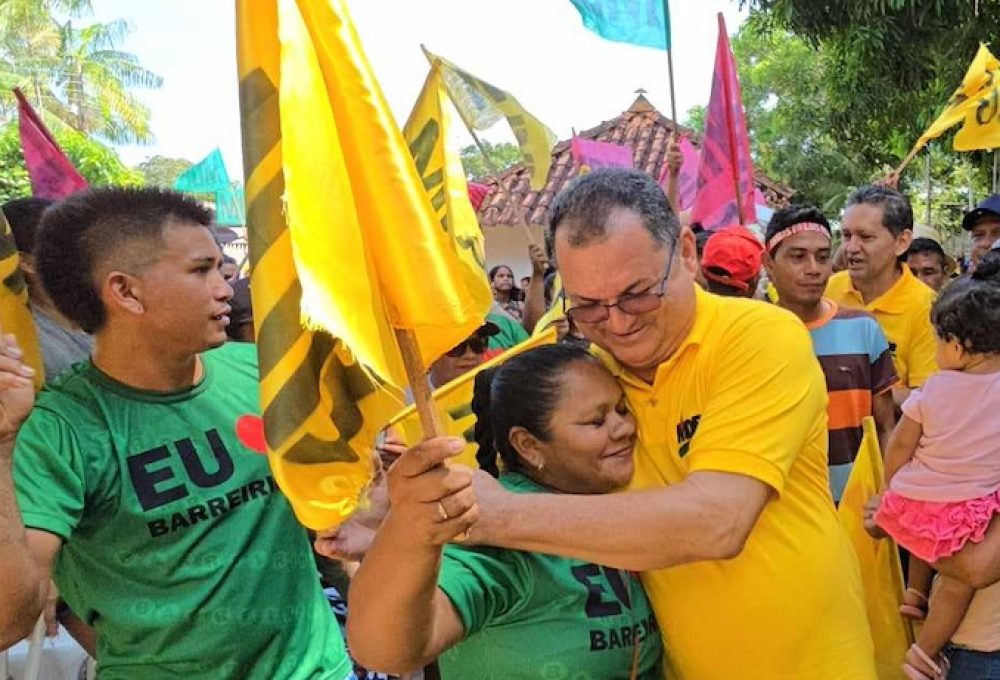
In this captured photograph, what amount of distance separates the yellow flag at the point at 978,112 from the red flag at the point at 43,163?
5021 millimetres

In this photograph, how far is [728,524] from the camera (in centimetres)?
172

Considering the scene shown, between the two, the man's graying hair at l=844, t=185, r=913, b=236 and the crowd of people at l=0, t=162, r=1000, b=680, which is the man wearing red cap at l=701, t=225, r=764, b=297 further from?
the crowd of people at l=0, t=162, r=1000, b=680

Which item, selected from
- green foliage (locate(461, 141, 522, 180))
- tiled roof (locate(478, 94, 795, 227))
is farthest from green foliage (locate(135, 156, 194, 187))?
tiled roof (locate(478, 94, 795, 227))

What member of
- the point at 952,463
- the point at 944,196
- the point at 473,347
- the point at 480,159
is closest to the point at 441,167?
the point at 952,463

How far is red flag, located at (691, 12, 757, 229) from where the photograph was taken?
5.84 m

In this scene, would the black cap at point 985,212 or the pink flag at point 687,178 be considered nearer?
the black cap at point 985,212

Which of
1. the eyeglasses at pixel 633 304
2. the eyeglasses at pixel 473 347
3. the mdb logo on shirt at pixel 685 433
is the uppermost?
the eyeglasses at pixel 633 304

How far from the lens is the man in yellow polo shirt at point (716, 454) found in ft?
5.83

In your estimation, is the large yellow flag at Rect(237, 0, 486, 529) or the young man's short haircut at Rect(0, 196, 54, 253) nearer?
the large yellow flag at Rect(237, 0, 486, 529)

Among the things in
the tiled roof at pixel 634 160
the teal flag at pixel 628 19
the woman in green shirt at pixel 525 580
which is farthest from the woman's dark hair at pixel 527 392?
the tiled roof at pixel 634 160

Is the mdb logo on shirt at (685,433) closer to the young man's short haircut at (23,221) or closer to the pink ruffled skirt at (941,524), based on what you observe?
the pink ruffled skirt at (941,524)

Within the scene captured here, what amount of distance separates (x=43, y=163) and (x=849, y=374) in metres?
4.00

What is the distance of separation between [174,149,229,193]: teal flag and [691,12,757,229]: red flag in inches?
251

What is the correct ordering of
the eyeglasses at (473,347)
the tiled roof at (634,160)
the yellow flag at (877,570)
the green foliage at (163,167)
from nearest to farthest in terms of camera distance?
the yellow flag at (877,570), the eyeglasses at (473,347), the tiled roof at (634,160), the green foliage at (163,167)
